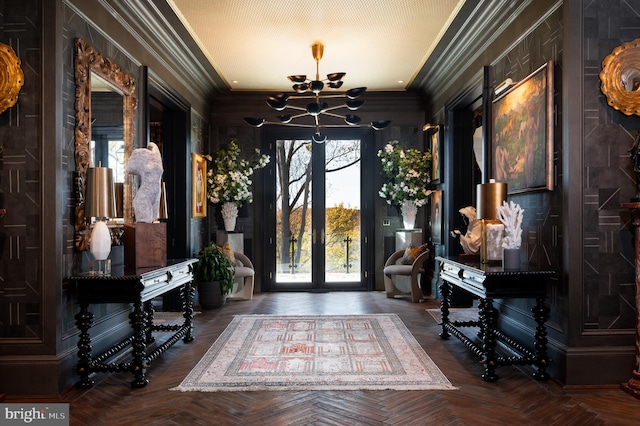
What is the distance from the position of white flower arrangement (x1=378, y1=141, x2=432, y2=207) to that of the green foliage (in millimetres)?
3139

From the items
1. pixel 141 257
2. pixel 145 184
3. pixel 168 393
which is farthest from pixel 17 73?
pixel 168 393

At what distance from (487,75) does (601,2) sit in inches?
69.4

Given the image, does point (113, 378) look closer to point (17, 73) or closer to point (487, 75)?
point (17, 73)

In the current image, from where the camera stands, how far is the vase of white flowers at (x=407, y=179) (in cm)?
816

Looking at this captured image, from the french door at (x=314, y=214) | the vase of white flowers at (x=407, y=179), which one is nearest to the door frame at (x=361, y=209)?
the french door at (x=314, y=214)

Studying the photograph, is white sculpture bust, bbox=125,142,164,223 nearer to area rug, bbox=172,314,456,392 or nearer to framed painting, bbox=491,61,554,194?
area rug, bbox=172,314,456,392

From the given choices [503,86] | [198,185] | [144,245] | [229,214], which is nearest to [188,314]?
[144,245]

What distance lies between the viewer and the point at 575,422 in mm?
3018

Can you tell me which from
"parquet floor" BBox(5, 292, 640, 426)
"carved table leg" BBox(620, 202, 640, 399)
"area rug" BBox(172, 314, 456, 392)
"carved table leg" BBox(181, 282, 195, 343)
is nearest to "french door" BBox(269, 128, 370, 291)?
"area rug" BBox(172, 314, 456, 392)

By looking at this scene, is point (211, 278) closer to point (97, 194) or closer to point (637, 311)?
point (97, 194)

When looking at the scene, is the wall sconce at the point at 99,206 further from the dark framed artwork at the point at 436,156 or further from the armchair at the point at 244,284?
the dark framed artwork at the point at 436,156

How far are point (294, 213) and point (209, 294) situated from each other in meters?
2.47

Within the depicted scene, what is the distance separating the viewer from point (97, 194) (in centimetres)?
385

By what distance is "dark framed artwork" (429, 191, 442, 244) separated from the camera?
7.55m
